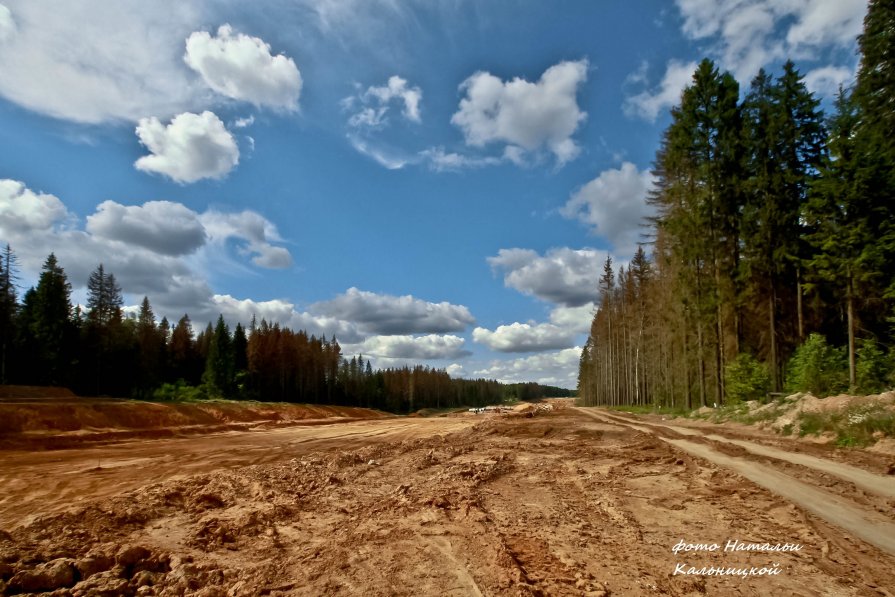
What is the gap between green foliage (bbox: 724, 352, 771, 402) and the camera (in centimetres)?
2430

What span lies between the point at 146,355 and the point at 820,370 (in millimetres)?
71115

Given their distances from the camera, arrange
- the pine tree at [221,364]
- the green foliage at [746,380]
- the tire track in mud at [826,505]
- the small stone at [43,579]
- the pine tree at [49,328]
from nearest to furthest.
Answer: the small stone at [43,579] → the tire track in mud at [826,505] → the green foliage at [746,380] → the pine tree at [49,328] → the pine tree at [221,364]

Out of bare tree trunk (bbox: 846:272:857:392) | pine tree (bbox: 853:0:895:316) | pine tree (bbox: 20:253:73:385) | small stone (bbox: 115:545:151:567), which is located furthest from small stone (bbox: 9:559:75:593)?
pine tree (bbox: 20:253:73:385)

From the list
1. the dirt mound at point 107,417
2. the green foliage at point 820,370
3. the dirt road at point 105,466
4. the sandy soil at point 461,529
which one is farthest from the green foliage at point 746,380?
the dirt mound at point 107,417

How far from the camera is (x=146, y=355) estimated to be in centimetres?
6406

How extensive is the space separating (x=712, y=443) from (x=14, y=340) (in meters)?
60.7

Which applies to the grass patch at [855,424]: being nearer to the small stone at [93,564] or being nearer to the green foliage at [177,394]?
the small stone at [93,564]

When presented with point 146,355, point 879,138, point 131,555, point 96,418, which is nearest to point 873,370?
point 879,138

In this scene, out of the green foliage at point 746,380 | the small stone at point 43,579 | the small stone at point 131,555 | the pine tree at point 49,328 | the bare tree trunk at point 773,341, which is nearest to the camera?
the small stone at point 43,579

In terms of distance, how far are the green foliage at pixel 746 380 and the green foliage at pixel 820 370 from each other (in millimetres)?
1998

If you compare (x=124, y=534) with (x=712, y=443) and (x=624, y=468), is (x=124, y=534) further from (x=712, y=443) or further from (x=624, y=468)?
(x=712, y=443)

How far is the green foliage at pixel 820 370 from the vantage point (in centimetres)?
1953

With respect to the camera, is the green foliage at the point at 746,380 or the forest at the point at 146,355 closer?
the green foliage at the point at 746,380

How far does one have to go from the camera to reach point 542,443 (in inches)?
665
